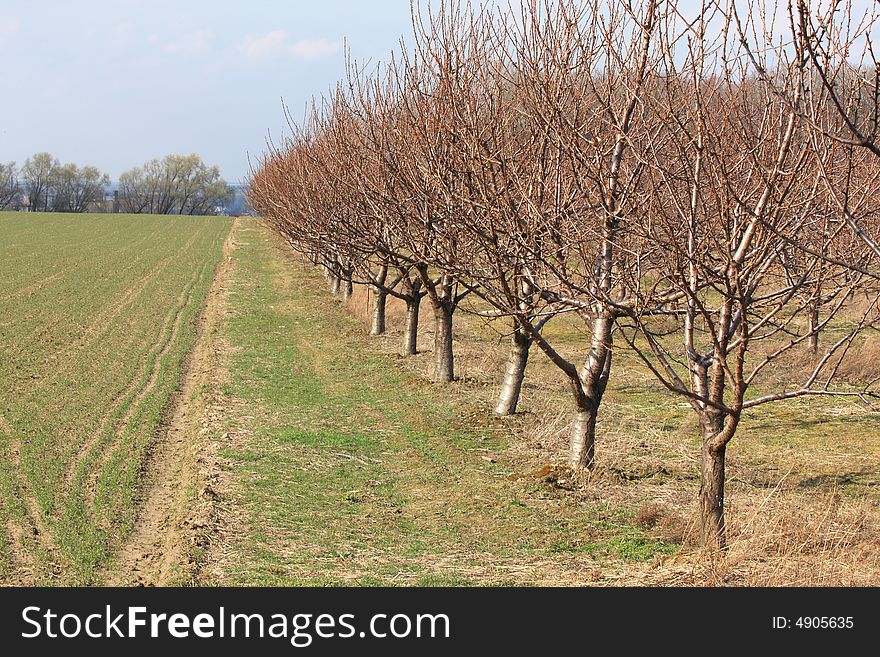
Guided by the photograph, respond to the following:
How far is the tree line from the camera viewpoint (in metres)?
119

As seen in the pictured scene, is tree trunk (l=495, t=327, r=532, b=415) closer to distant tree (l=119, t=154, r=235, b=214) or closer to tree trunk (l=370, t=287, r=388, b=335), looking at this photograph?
tree trunk (l=370, t=287, r=388, b=335)

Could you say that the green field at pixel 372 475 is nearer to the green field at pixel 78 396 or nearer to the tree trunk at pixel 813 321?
the green field at pixel 78 396

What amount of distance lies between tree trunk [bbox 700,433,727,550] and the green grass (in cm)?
70

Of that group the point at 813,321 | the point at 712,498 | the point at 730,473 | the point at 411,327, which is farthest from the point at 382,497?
the point at 411,327

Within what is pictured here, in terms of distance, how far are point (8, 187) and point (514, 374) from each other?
393ft

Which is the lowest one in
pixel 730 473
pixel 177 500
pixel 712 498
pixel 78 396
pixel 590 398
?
pixel 177 500

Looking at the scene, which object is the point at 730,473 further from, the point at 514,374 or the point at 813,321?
the point at 514,374

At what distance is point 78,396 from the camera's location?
13539mm

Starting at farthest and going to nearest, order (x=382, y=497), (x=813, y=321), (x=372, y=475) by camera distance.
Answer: (x=813, y=321) → (x=372, y=475) → (x=382, y=497)

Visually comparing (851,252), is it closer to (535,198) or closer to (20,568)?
(535,198)

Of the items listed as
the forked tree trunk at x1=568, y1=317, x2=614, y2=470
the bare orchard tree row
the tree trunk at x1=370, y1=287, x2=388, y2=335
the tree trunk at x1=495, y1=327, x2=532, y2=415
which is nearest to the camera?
the bare orchard tree row

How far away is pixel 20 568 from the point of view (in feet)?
24.0

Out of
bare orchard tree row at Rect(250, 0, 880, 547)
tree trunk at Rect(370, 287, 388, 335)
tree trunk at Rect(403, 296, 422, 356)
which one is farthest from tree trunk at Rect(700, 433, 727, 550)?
tree trunk at Rect(370, 287, 388, 335)

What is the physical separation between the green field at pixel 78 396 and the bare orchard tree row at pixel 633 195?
4.15 m
